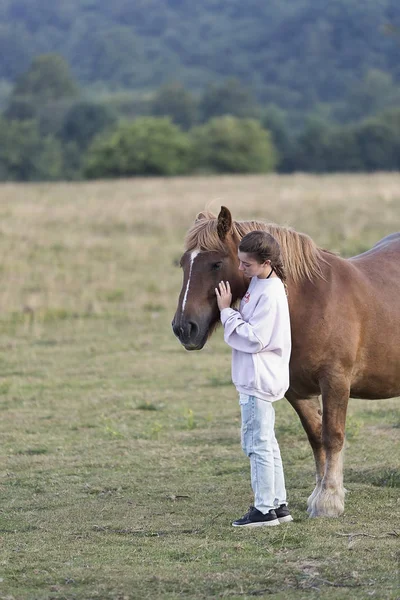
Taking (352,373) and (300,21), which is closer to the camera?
(352,373)

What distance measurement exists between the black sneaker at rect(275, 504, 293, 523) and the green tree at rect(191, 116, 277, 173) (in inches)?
2246

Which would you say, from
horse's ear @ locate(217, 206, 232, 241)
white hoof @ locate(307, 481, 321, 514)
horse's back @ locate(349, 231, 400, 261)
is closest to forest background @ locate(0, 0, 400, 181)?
horse's back @ locate(349, 231, 400, 261)

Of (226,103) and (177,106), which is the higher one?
(226,103)

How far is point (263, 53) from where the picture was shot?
546ft

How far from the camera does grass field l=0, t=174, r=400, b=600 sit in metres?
4.39

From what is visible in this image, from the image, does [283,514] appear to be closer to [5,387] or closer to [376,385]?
[376,385]

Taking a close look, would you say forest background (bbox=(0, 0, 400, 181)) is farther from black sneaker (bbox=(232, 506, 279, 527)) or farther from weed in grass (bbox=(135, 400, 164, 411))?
black sneaker (bbox=(232, 506, 279, 527))

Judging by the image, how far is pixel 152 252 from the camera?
19578mm

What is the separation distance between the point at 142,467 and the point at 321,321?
83.7 inches

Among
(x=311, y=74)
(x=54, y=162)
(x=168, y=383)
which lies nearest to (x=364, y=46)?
(x=311, y=74)

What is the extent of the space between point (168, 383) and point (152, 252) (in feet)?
31.6

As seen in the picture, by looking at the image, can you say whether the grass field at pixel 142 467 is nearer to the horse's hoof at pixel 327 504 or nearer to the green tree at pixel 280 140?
the horse's hoof at pixel 327 504

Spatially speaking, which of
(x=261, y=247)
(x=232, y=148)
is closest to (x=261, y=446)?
(x=261, y=247)

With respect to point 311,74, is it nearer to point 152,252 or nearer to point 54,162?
point 54,162
